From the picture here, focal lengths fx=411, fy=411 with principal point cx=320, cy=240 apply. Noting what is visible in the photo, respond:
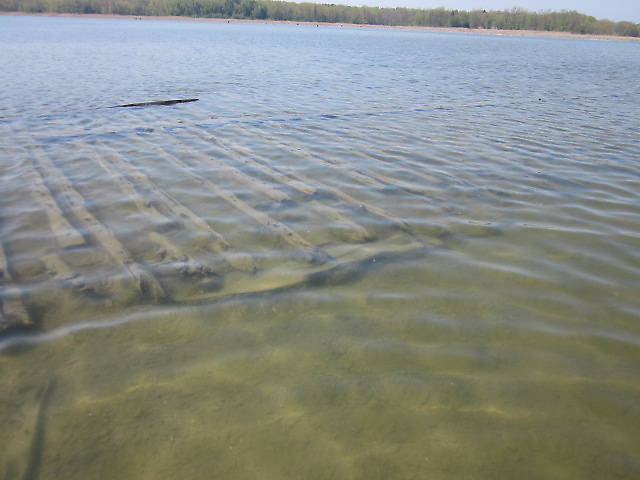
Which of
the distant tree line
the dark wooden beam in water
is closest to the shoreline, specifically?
the distant tree line

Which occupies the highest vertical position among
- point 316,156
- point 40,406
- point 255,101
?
point 255,101

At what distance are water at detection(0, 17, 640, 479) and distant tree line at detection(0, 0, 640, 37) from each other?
115067mm

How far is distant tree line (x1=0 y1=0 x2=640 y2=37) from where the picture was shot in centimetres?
9775

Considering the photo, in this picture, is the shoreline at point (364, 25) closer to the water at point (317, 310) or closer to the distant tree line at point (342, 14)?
the distant tree line at point (342, 14)

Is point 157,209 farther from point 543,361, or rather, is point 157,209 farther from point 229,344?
point 543,361

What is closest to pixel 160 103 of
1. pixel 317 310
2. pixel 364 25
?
pixel 317 310

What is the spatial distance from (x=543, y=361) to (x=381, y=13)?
151 m

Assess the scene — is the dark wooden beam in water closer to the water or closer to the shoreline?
the water

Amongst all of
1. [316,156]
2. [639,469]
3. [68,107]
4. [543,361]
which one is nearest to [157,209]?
[316,156]

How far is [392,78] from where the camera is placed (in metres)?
17.2

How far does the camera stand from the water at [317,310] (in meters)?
2.08

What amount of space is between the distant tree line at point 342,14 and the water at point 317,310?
4530 inches

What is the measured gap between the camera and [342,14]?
13075cm

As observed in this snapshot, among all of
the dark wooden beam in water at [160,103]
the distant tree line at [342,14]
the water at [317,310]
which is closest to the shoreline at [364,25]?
the distant tree line at [342,14]
